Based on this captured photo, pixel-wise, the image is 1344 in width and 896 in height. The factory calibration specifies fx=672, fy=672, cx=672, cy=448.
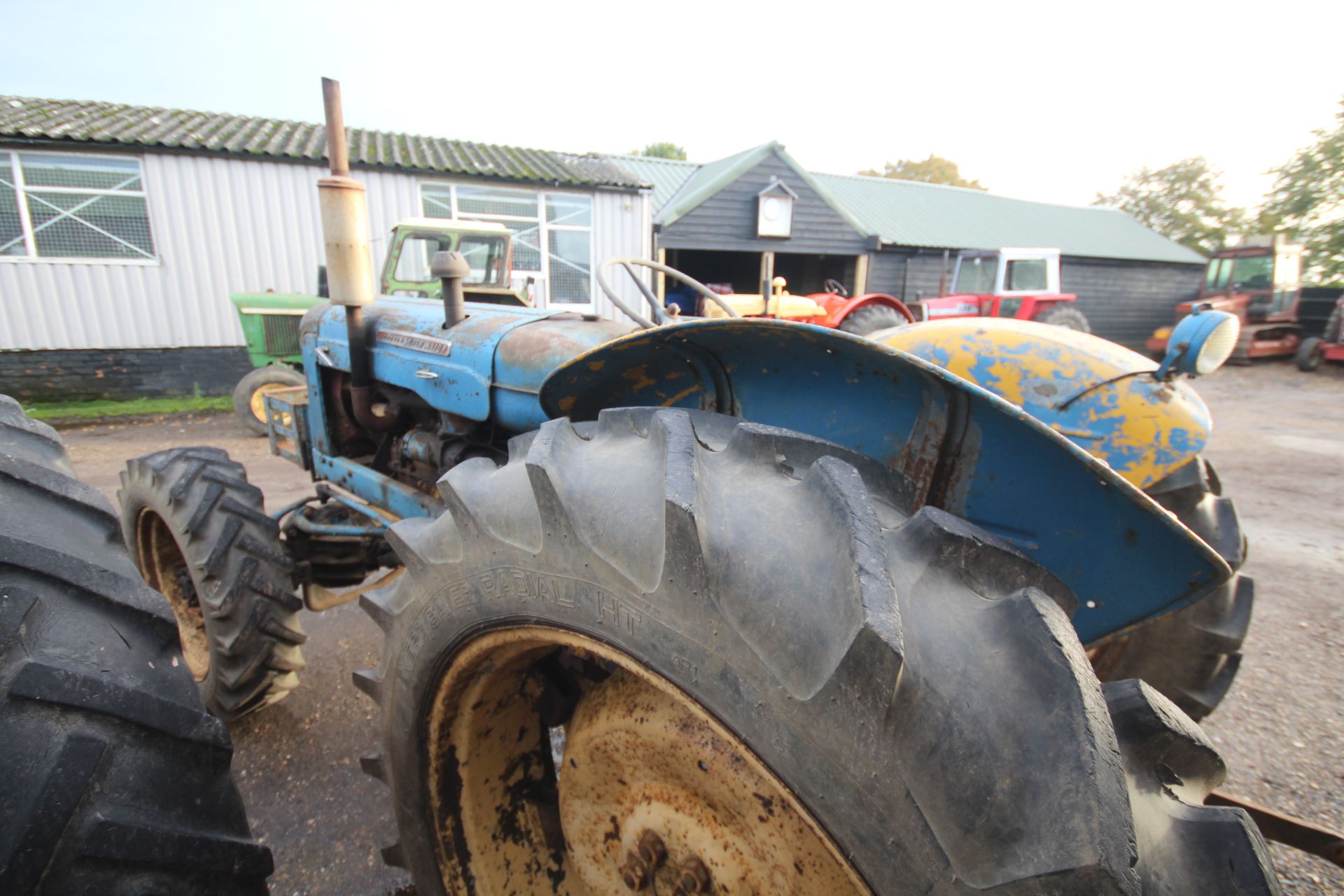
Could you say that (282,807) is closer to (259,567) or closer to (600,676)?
(259,567)

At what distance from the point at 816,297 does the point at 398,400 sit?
813 centimetres

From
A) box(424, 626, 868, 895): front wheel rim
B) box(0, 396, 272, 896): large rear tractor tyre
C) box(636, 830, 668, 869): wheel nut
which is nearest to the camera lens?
box(0, 396, 272, 896): large rear tractor tyre

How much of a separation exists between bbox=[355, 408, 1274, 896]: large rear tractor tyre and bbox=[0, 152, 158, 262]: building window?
10.5 m

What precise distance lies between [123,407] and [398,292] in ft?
17.1

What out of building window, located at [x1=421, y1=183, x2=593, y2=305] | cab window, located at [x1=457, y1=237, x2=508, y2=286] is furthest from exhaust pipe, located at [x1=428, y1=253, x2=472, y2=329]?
building window, located at [x1=421, y1=183, x2=593, y2=305]

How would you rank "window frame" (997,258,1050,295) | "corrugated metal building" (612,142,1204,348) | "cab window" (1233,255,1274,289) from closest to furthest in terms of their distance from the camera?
"window frame" (997,258,1050,295) → "corrugated metal building" (612,142,1204,348) → "cab window" (1233,255,1274,289)

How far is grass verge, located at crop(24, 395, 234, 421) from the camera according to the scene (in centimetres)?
820

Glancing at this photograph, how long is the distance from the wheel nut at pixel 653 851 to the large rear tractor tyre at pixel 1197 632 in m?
1.25

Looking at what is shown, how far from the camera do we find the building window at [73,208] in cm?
833

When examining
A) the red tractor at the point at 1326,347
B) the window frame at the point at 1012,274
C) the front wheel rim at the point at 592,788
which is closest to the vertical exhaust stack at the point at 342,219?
the front wheel rim at the point at 592,788

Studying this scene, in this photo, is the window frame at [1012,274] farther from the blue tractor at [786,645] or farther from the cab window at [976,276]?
the blue tractor at [786,645]

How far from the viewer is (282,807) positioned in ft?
6.43

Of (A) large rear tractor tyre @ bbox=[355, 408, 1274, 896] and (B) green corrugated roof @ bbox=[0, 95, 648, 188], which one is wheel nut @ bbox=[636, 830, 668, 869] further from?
(B) green corrugated roof @ bbox=[0, 95, 648, 188]

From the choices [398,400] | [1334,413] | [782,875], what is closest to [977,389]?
[782,875]
